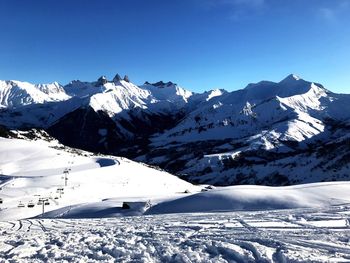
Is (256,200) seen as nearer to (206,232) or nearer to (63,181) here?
(206,232)

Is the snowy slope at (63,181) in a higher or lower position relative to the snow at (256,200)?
higher

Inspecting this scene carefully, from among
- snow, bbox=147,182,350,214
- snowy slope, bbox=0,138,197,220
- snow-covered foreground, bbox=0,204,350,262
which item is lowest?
snow-covered foreground, bbox=0,204,350,262

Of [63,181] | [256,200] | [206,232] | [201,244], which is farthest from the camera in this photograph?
[63,181]

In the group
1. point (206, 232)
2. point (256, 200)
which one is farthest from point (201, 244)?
point (256, 200)

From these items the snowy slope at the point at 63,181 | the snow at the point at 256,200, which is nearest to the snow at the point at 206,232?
the snow at the point at 256,200

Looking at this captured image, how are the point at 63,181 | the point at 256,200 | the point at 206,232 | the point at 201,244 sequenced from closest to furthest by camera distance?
1. the point at 201,244
2. the point at 206,232
3. the point at 256,200
4. the point at 63,181

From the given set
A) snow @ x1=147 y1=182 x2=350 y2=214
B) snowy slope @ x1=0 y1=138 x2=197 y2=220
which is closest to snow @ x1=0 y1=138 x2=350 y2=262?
snow @ x1=147 y1=182 x2=350 y2=214

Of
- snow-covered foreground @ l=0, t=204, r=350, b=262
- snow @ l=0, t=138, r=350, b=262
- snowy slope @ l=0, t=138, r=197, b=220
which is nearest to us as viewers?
snow-covered foreground @ l=0, t=204, r=350, b=262

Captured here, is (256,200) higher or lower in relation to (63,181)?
lower

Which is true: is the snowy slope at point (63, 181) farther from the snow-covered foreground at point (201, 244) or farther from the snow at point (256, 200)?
the snow-covered foreground at point (201, 244)

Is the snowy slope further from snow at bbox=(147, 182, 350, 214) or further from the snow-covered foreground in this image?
the snow-covered foreground

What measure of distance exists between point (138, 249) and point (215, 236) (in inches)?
166

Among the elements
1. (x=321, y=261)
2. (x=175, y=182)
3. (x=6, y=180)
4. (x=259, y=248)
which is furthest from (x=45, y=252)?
(x=175, y=182)

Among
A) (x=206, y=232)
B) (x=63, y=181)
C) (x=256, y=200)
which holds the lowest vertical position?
(x=206, y=232)
